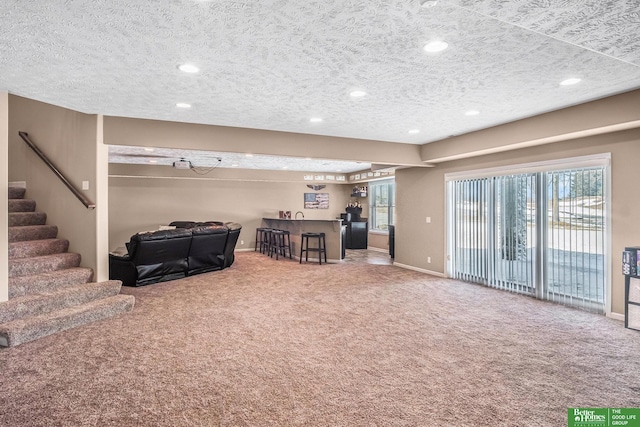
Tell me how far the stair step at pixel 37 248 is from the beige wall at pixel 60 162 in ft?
0.40

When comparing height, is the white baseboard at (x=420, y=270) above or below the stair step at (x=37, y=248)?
below

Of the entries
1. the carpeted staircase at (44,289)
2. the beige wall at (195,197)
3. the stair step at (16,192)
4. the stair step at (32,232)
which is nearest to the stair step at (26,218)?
the carpeted staircase at (44,289)

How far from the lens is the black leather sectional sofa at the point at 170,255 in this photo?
18.6 feet

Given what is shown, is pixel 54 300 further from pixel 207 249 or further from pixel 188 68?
pixel 188 68

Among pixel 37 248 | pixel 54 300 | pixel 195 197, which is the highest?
pixel 195 197

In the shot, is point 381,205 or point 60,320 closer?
point 60,320

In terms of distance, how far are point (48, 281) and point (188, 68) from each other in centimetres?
330

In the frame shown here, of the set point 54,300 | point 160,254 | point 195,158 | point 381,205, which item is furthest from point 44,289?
point 381,205

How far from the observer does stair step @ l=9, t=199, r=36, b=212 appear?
17.4 ft

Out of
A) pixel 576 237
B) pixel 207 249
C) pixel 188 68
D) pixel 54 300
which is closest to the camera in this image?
pixel 188 68

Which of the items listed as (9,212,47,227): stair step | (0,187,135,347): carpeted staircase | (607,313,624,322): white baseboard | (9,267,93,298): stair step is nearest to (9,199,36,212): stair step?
(0,187,135,347): carpeted staircase

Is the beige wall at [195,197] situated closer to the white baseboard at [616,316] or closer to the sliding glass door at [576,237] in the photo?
the sliding glass door at [576,237]

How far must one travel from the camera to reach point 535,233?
5.14 metres

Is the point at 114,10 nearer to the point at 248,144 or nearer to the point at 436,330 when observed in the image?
the point at 248,144
